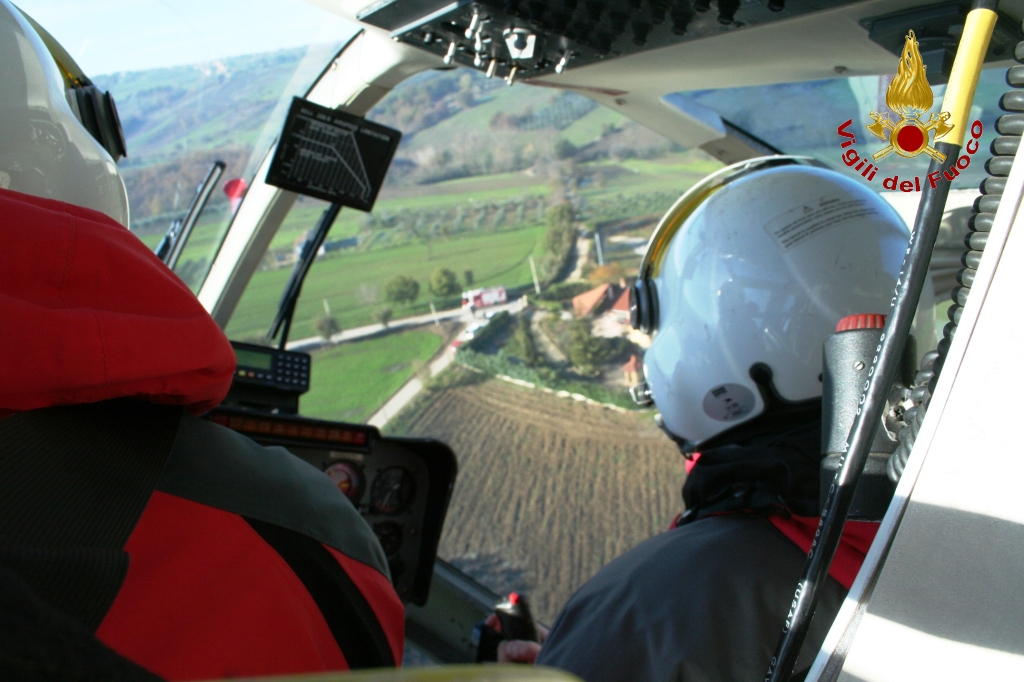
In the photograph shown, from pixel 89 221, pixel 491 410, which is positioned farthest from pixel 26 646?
pixel 491 410

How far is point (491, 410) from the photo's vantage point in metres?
2.98

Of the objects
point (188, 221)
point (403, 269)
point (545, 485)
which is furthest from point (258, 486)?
point (403, 269)

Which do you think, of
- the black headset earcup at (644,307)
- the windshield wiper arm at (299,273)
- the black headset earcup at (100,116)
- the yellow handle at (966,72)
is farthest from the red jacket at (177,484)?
the windshield wiper arm at (299,273)

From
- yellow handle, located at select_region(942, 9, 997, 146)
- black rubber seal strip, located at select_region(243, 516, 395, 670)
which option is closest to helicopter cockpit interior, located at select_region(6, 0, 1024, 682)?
yellow handle, located at select_region(942, 9, 997, 146)

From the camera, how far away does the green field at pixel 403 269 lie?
9.21 ft

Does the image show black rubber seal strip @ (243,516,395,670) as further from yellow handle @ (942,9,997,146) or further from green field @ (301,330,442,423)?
green field @ (301,330,442,423)

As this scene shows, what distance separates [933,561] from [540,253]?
2.79 metres

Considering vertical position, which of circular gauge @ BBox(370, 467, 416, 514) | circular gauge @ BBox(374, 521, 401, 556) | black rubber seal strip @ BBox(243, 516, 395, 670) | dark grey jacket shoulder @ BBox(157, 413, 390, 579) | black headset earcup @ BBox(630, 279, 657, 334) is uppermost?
black headset earcup @ BBox(630, 279, 657, 334)

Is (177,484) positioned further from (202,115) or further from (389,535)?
(202,115)

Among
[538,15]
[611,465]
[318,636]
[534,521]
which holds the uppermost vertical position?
[538,15]

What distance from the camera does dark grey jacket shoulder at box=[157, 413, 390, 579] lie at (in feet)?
2.26

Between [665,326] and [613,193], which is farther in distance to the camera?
[613,193]

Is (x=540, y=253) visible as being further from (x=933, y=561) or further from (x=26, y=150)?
(x=933, y=561)

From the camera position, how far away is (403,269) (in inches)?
128
